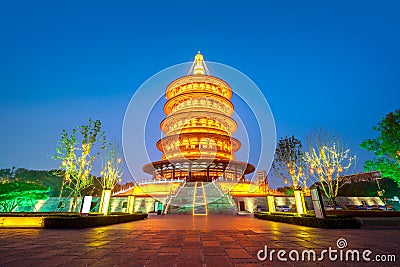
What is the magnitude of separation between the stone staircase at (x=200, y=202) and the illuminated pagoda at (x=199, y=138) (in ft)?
37.9

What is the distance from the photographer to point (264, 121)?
52.5 feet

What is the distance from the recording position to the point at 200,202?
2302 cm

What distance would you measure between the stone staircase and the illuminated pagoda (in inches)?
455

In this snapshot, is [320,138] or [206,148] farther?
[206,148]

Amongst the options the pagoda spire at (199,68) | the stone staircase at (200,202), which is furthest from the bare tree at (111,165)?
the pagoda spire at (199,68)

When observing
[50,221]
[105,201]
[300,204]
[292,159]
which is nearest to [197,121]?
[292,159]

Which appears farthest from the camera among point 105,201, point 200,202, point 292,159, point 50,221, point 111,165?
point 292,159

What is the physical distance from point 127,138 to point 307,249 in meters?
13.7

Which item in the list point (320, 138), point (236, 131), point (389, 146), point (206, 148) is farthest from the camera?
point (236, 131)

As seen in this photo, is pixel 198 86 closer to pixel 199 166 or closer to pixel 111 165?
pixel 199 166

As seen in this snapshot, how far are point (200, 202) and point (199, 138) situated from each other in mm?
17329

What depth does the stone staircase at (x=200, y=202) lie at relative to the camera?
21.8 metres

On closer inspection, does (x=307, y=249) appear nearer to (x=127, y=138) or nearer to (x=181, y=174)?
(x=127, y=138)

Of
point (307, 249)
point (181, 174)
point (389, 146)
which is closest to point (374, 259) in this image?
point (307, 249)
